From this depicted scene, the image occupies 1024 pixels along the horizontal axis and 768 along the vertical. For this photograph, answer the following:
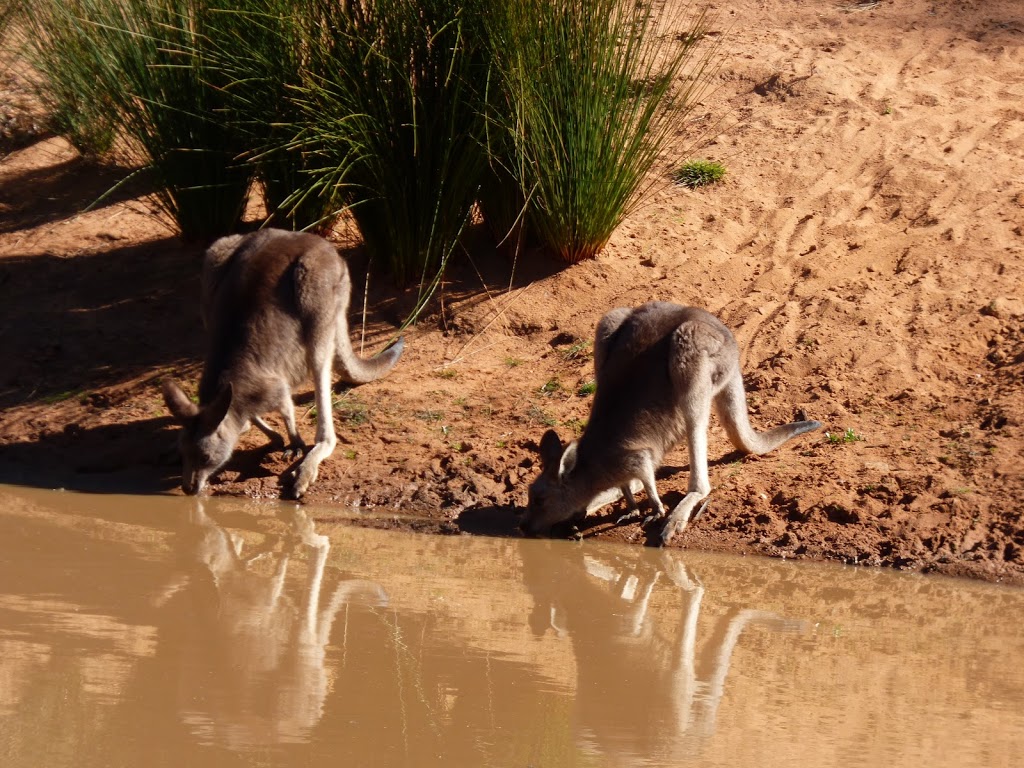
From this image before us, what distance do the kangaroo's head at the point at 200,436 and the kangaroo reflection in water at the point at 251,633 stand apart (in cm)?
44

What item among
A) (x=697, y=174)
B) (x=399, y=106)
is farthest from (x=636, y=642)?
(x=697, y=174)

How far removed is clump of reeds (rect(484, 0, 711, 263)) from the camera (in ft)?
25.6

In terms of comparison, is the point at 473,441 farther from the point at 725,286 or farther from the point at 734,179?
the point at 734,179

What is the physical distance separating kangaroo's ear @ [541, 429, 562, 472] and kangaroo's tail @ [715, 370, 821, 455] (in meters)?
0.98

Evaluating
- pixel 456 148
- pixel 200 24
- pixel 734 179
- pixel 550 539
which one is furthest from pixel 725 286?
pixel 200 24

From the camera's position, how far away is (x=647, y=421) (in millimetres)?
6297

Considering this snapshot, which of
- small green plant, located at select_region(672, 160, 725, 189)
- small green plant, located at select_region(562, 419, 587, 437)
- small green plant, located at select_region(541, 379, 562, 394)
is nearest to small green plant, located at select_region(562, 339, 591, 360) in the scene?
small green plant, located at select_region(541, 379, 562, 394)

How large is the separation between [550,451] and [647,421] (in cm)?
55

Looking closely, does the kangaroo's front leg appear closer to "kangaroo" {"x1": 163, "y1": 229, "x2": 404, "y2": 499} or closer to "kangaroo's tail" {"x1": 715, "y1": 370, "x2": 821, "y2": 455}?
"kangaroo" {"x1": 163, "y1": 229, "x2": 404, "y2": 499}

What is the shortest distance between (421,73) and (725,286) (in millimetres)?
2595

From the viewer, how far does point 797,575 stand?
580 cm

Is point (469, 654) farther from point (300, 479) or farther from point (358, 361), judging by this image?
point (358, 361)

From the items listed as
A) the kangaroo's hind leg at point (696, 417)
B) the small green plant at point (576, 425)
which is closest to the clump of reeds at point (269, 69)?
the small green plant at point (576, 425)

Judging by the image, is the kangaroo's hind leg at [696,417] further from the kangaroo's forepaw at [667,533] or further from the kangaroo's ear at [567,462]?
the kangaroo's ear at [567,462]
